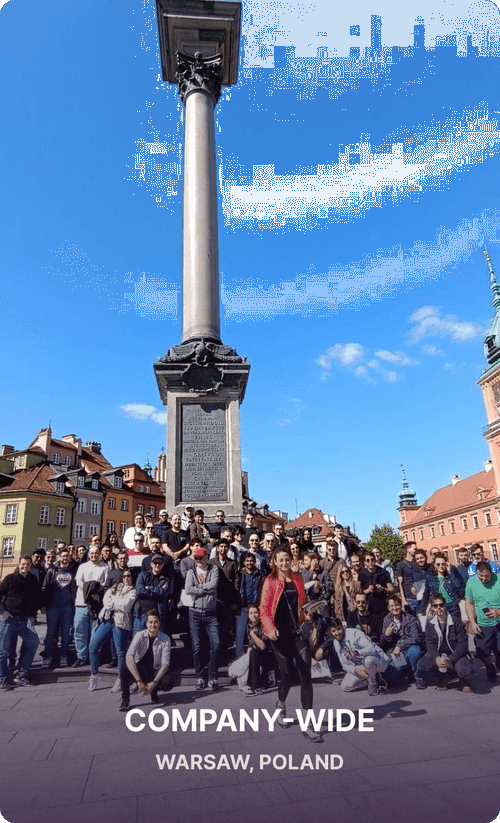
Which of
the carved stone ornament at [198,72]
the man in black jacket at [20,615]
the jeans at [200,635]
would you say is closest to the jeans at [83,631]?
the man in black jacket at [20,615]

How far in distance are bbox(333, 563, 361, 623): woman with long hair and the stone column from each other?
7.05m

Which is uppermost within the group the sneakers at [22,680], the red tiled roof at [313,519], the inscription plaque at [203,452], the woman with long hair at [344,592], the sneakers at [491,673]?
the red tiled roof at [313,519]

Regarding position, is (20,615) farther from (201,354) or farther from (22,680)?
(201,354)

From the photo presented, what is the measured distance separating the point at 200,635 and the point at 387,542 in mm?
76660

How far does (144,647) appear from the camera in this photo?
5.77 meters

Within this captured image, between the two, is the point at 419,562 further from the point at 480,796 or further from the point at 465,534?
the point at 465,534

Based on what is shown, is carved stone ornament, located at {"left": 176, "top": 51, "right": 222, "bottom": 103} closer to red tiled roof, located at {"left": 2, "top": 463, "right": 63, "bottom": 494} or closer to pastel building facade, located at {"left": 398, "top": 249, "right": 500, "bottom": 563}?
red tiled roof, located at {"left": 2, "top": 463, "right": 63, "bottom": 494}

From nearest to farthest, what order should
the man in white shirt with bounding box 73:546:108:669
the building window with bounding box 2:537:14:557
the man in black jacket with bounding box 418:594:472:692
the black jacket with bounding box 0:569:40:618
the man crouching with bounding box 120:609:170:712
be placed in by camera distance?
the man crouching with bounding box 120:609:170:712 → the man in black jacket with bounding box 418:594:472:692 → the black jacket with bounding box 0:569:40:618 → the man in white shirt with bounding box 73:546:108:669 → the building window with bounding box 2:537:14:557

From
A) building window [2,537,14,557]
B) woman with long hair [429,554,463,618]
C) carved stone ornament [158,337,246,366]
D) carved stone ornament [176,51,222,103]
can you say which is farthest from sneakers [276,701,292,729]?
building window [2,537,14,557]

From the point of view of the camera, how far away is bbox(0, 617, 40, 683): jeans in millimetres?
6895

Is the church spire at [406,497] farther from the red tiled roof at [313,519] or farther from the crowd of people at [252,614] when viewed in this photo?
the crowd of people at [252,614]

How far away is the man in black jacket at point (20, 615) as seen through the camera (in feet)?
22.7

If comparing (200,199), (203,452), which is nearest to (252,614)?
(203,452)

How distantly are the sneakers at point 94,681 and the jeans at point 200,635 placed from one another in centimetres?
124
